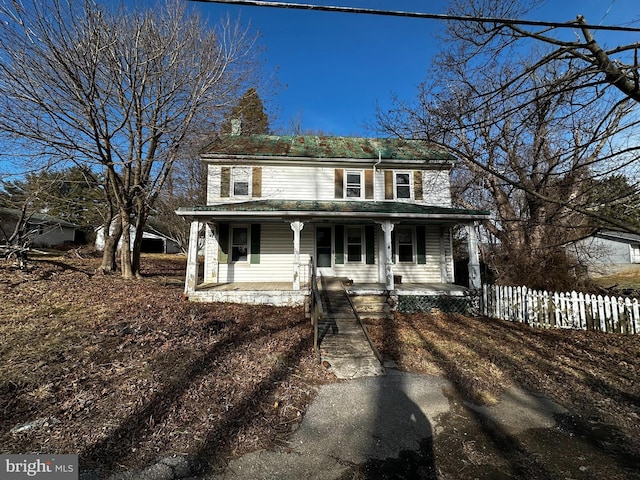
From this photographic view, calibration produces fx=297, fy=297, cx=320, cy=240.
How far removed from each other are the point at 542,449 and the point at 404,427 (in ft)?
5.06

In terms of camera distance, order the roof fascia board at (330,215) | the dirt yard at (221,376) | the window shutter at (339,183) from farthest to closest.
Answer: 1. the window shutter at (339,183)
2. the roof fascia board at (330,215)
3. the dirt yard at (221,376)

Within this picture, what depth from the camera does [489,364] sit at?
5789 millimetres

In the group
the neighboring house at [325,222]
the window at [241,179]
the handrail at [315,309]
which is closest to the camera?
the handrail at [315,309]

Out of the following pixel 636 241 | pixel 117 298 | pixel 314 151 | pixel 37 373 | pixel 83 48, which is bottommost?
pixel 37 373

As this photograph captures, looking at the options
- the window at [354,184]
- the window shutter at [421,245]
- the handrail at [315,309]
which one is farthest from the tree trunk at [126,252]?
the window shutter at [421,245]

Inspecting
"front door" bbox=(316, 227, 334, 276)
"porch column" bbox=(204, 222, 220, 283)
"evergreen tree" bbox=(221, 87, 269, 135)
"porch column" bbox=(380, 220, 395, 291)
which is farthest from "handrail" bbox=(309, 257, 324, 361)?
"evergreen tree" bbox=(221, 87, 269, 135)

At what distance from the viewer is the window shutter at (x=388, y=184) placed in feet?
40.4

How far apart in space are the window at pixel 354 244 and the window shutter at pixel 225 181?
16.7 feet

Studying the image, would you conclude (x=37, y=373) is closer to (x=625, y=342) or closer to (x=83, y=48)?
(x=83, y=48)

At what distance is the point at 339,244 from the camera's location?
39.4ft

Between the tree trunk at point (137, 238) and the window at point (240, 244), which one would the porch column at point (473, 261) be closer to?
the window at point (240, 244)

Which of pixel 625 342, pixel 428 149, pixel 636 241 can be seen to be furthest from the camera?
pixel 636 241

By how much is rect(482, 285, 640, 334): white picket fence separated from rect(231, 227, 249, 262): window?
8.65 meters

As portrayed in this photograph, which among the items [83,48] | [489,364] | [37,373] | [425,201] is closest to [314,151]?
[425,201]
